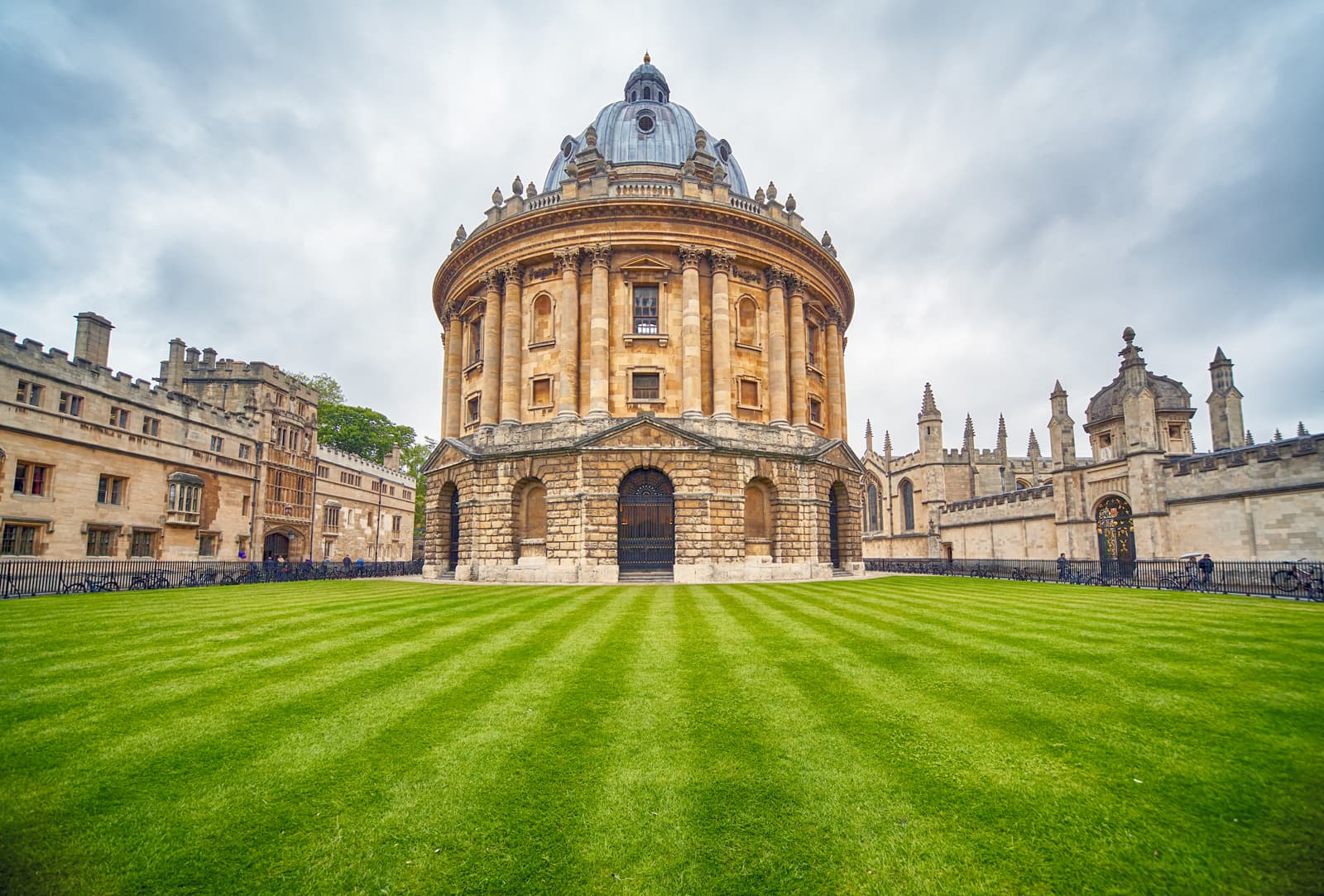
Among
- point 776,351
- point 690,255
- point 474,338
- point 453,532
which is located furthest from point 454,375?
point 776,351

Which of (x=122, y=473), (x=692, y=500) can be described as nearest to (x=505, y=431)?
(x=692, y=500)

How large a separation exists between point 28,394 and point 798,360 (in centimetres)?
3382

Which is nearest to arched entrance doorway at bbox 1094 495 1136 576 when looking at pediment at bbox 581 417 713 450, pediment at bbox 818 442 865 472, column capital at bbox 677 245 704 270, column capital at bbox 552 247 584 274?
pediment at bbox 818 442 865 472

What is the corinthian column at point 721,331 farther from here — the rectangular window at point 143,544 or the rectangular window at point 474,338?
the rectangular window at point 143,544

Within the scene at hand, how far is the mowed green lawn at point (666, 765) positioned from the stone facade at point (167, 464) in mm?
22067

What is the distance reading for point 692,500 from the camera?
2697 centimetres

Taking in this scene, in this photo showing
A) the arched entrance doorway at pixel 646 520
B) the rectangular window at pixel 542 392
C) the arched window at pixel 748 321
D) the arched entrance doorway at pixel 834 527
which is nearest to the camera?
the arched entrance doorway at pixel 646 520

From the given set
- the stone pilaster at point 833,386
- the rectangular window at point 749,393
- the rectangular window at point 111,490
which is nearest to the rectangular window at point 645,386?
the rectangular window at point 749,393

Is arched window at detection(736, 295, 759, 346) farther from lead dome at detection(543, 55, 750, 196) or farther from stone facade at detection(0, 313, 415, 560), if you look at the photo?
stone facade at detection(0, 313, 415, 560)

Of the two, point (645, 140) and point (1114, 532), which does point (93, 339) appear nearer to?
point (645, 140)

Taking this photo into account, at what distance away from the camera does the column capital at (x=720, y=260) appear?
3030cm

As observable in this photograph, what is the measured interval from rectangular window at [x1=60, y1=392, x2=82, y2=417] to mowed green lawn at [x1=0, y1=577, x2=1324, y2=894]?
23.2 metres

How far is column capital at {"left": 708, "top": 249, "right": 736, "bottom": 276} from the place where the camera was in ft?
99.4

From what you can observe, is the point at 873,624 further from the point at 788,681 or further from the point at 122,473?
the point at 122,473
